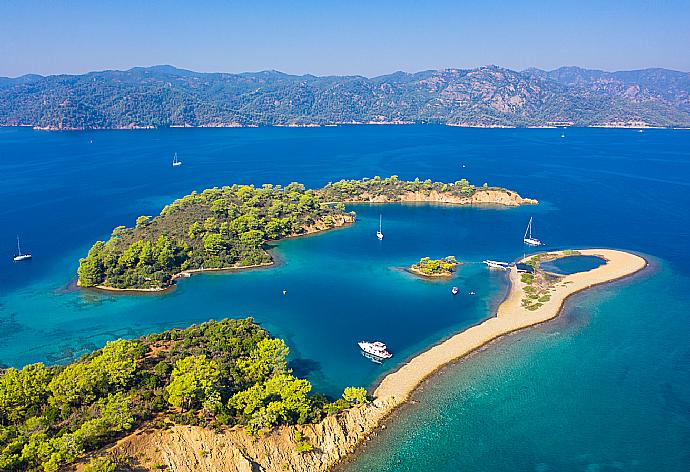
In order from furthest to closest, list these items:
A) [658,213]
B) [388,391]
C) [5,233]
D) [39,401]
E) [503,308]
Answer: [658,213] → [5,233] → [503,308] → [388,391] → [39,401]

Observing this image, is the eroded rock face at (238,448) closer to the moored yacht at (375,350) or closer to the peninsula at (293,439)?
the peninsula at (293,439)

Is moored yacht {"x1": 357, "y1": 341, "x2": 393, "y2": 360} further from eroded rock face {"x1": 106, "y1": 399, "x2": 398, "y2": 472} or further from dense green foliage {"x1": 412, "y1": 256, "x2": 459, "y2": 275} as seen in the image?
dense green foliage {"x1": 412, "y1": 256, "x2": 459, "y2": 275}

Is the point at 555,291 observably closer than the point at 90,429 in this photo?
No

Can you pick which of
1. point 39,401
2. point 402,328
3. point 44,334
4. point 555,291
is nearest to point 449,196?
point 555,291

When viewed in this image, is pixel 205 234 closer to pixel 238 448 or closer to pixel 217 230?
pixel 217 230

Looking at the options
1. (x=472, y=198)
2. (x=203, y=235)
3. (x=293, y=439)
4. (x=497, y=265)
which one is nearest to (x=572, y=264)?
(x=497, y=265)

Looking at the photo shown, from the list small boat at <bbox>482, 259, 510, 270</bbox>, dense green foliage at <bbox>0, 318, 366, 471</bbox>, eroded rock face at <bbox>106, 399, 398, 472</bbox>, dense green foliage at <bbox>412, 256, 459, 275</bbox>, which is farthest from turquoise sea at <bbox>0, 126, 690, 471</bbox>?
dense green foliage at <bbox>0, 318, 366, 471</bbox>

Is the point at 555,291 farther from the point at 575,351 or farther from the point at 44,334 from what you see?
the point at 44,334
